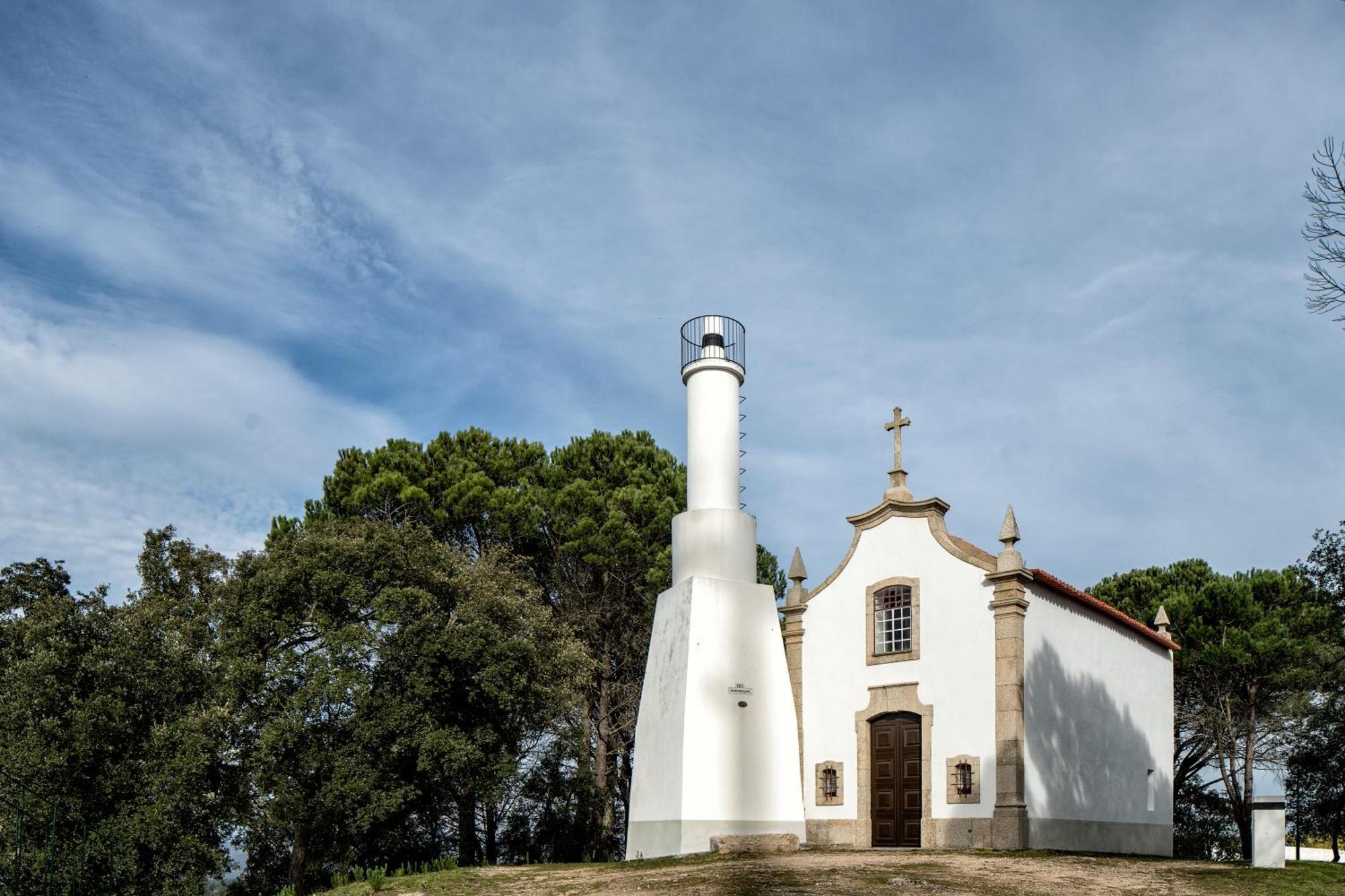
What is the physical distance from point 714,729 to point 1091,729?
825 cm

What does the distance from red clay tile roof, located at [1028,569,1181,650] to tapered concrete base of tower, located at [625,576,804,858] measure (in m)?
5.24

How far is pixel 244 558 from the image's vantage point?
79.0ft

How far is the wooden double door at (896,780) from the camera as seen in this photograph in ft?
68.8

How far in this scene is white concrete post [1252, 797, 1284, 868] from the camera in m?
15.2

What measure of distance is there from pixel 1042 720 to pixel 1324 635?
16.5 m

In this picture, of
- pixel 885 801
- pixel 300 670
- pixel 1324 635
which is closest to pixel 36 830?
pixel 300 670

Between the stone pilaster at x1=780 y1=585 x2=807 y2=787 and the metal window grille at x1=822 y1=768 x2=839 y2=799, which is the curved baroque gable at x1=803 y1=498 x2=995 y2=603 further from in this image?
the metal window grille at x1=822 y1=768 x2=839 y2=799

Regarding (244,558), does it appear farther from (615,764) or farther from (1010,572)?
(1010,572)

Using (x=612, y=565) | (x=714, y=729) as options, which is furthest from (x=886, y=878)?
(x=612, y=565)

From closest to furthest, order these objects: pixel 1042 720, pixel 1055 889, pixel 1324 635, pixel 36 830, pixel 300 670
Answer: pixel 1055 889, pixel 36 830, pixel 1042 720, pixel 300 670, pixel 1324 635

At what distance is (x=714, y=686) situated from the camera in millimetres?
19578

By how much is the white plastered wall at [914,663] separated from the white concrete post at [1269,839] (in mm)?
4920

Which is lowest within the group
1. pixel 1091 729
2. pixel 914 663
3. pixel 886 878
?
pixel 886 878

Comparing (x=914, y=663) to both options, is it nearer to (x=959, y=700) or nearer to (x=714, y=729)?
(x=959, y=700)
